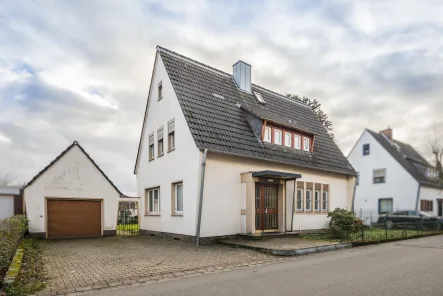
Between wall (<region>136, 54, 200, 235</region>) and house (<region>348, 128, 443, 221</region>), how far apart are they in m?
20.2

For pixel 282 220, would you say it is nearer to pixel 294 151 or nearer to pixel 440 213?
pixel 294 151

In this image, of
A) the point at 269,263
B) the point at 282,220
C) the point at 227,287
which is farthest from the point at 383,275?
the point at 282,220

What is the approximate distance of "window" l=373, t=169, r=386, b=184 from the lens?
108ft

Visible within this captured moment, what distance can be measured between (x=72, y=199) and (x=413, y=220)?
23.0m

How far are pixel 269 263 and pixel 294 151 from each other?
9429mm

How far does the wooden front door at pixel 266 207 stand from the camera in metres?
15.5

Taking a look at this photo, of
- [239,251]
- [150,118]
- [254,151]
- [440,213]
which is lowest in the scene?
[440,213]

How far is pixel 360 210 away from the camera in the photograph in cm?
3303

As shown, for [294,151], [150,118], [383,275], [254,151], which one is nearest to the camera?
[383,275]

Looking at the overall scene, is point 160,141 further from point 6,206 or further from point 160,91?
point 6,206

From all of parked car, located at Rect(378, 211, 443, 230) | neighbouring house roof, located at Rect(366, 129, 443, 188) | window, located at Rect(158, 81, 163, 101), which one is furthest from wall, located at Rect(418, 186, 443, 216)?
window, located at Rect(158, 81, 163, 101)

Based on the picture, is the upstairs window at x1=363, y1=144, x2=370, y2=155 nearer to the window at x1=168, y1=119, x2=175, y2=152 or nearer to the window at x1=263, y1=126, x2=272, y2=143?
the window at x1=263, y1=126, x2=272, y2=143

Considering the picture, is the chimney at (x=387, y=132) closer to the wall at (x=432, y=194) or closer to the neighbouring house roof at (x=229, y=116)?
the wall at (x=432, y=194)

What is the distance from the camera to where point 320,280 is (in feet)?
24.7
